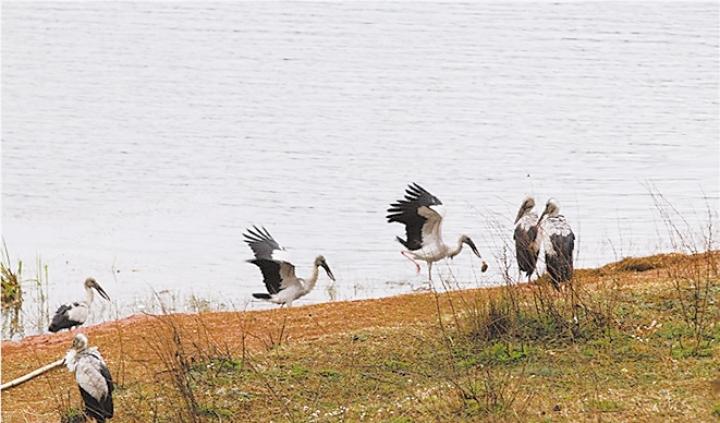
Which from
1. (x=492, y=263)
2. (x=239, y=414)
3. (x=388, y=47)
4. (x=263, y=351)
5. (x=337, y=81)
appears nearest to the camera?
(x=239, y=414)

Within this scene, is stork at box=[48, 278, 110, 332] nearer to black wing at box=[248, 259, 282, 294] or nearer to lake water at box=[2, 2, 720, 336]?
lake water at box=[2, 2, 720, 336]

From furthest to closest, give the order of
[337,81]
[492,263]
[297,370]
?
[337,81]
[492,263]
[297,370]

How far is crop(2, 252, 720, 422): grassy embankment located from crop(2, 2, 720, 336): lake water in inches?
210

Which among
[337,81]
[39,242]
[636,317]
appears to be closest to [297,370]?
[636,317]

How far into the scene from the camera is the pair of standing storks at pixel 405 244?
16359 mm

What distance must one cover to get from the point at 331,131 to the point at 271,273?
47.7 ft

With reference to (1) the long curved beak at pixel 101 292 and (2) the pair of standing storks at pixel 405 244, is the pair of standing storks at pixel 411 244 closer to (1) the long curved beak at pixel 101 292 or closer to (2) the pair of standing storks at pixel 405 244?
(2) the pair of standing storks at pixel 405 244

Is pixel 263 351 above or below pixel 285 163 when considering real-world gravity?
below

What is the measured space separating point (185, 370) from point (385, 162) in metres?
17.3

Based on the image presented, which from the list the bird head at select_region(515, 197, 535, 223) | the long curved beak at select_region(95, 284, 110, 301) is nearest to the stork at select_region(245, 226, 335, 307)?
the long curved beak at select_region(95, 284, 110, 301)

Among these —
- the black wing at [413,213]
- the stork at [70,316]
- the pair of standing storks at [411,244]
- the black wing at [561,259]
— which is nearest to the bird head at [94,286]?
the stork at [70,316]

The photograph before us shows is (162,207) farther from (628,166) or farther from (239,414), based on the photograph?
(239,414)

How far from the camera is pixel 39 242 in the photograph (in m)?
21.1

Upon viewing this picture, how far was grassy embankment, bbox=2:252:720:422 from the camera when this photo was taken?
9.52m
